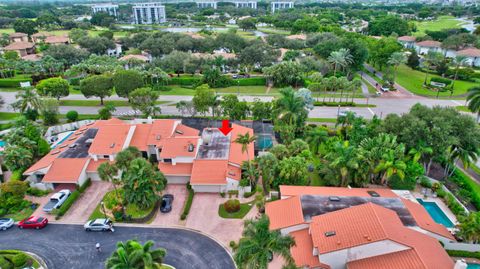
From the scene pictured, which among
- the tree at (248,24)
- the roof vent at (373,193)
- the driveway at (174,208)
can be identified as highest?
the tree at (248,24)

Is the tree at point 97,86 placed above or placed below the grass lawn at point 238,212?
above

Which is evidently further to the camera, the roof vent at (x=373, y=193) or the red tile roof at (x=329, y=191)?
the roof vent at (x=373, y=193)

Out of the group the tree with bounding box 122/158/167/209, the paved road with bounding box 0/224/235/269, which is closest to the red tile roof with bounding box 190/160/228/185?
the tree with bounding box 122/158/167/209

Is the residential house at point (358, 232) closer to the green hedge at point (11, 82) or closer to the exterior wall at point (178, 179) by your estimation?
the exterior wall at point (178, 179)

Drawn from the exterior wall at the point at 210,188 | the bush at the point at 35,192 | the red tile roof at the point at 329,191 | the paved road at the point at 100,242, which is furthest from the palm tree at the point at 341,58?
the bush at the point at 35,192

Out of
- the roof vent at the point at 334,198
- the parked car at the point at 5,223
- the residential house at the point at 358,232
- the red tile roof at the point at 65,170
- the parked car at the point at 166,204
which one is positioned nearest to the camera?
the residential house at the point at 358,232

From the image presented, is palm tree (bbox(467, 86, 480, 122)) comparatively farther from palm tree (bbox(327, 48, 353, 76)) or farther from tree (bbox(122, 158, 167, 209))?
tree (bbox(122, 158, 167, 209))

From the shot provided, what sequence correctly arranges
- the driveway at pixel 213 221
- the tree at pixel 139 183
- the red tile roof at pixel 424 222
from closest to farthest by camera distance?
the red tile roof at pixel 424 222 < the driveway at pixel 213 221 < the tree at pixel 139 183
